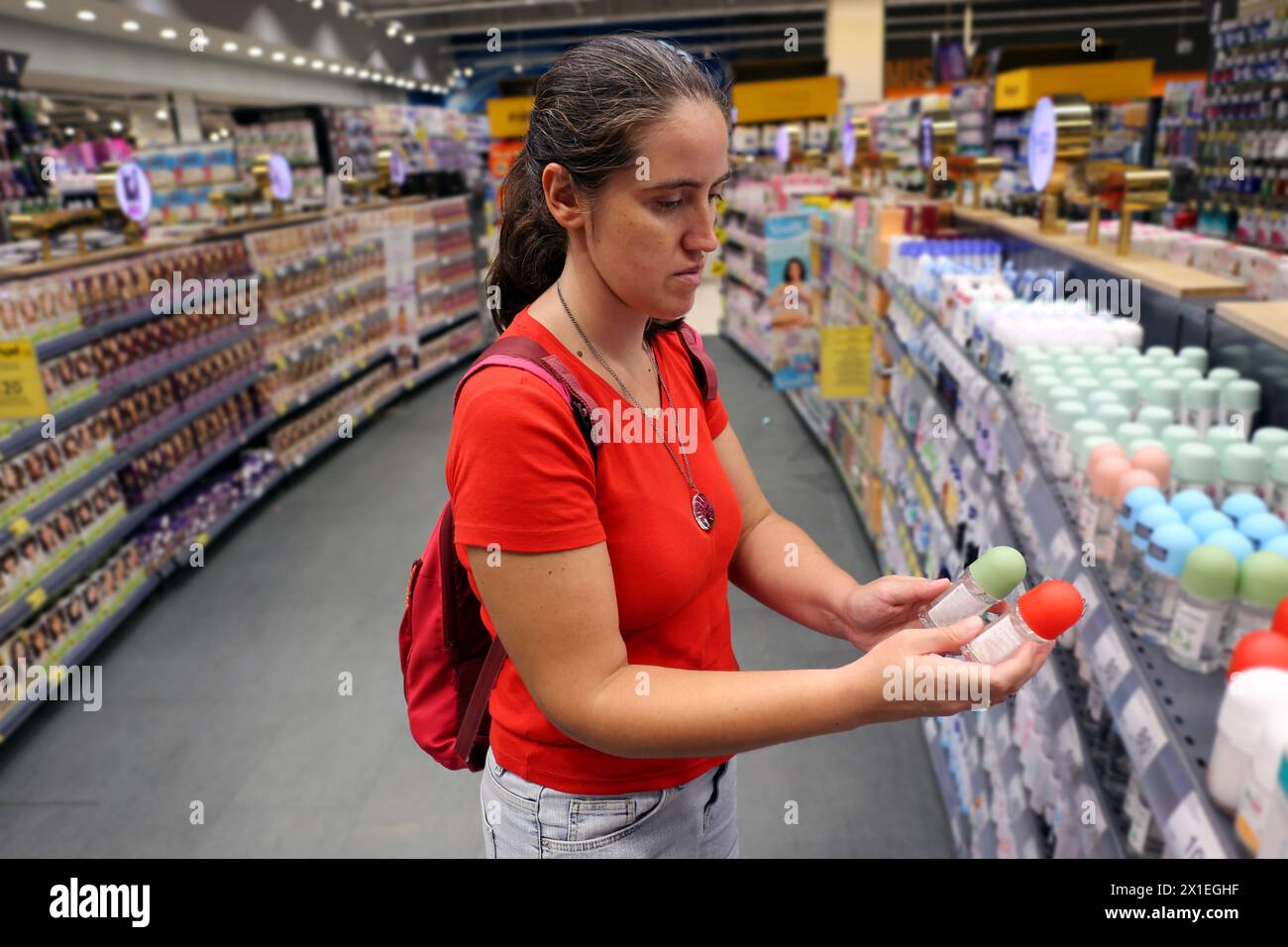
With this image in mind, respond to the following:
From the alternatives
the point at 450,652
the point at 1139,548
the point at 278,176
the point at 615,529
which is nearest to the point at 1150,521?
the point at 1139,548

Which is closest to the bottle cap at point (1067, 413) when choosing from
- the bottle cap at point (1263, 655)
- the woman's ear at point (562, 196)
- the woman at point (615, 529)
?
the woman at point (615, 529)

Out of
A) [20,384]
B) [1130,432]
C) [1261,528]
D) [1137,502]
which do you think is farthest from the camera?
[20,384]

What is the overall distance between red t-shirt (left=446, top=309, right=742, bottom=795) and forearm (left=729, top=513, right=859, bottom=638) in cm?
13

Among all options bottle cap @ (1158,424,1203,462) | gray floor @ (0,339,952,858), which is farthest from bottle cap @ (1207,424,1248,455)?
gray floor @ (0,339,952,858)

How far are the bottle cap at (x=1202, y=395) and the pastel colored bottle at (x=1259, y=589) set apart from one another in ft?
2.15

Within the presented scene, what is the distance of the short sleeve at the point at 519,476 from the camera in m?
0.97

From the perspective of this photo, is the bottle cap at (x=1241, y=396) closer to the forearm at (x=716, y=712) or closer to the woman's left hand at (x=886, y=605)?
the woman's left hand at (x=886, y=605)

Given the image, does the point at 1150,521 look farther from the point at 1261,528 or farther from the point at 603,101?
the point at 603,101

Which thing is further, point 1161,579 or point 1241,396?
point 1241,396

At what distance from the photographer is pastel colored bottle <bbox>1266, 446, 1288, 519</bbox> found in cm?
142

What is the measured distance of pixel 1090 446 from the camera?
5.29ft

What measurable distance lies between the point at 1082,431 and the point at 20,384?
136 inches

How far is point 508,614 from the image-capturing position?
1.00 meters
